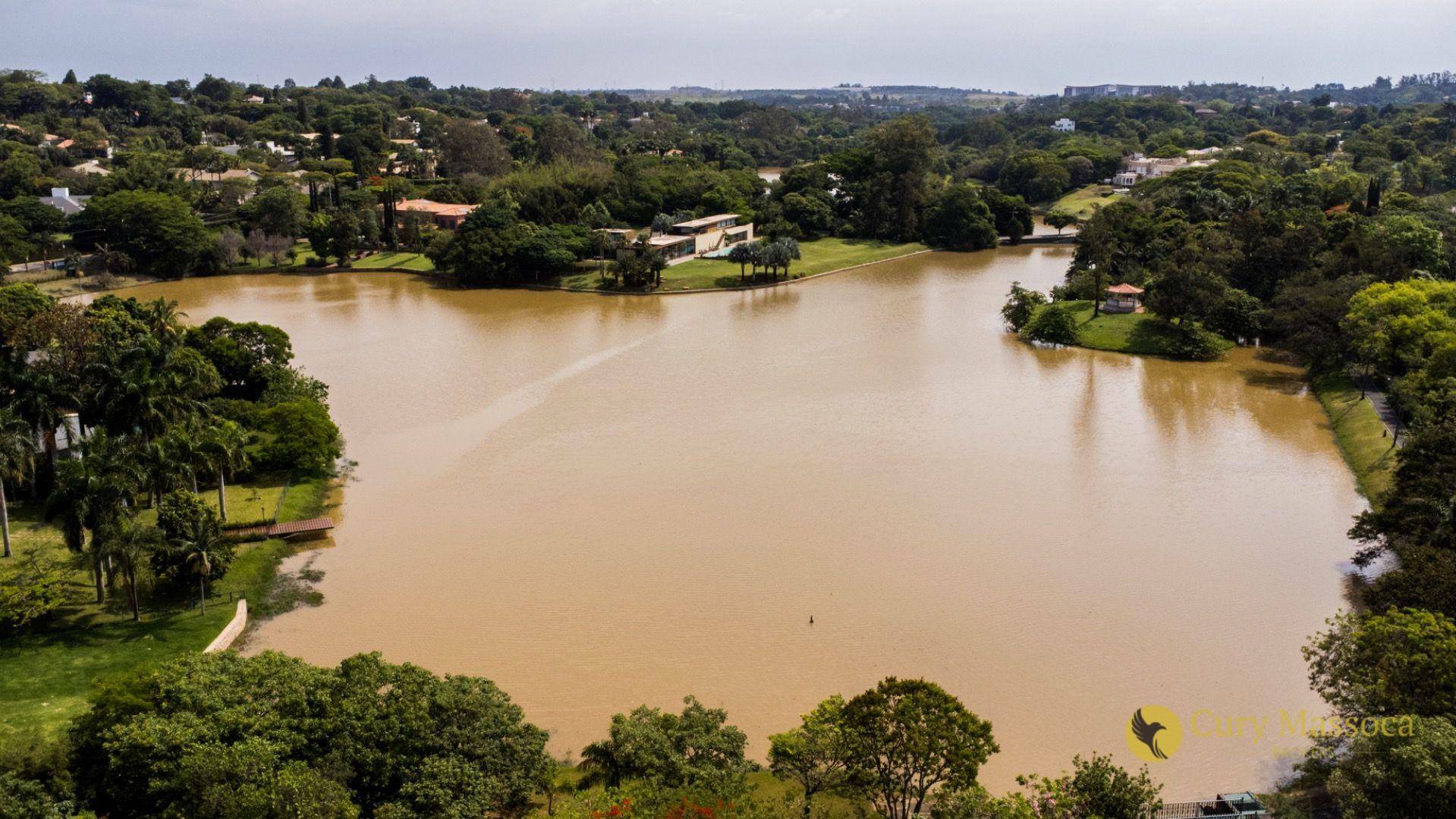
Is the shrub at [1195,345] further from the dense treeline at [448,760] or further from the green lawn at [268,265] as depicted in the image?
the green lawn at [268,265]

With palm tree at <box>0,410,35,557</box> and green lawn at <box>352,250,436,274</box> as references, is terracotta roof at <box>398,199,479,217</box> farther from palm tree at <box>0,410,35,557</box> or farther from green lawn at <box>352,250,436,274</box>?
palm tree at <box>0,410,35,557</box>

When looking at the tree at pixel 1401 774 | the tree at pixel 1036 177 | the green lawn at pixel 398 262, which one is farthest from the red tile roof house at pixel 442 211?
the tree at pixel 1401 774

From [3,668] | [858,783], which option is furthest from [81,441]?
[858,783]

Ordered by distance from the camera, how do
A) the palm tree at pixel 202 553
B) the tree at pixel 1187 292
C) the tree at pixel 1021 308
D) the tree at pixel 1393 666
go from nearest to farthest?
the tree at pixel 1393 666, the palm tree at pixel 202 553, the tree at pixel 1187 292, the tree at pixel 1021 308

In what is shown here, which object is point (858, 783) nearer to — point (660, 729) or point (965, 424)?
point (660, 729)

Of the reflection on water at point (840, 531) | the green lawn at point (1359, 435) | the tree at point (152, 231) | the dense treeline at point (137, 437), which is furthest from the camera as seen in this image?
the tree at point (152, 231)

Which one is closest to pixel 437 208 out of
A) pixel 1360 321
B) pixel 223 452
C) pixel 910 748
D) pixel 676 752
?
pixel 223 452

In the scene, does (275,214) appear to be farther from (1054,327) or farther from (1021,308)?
(1054,327)
